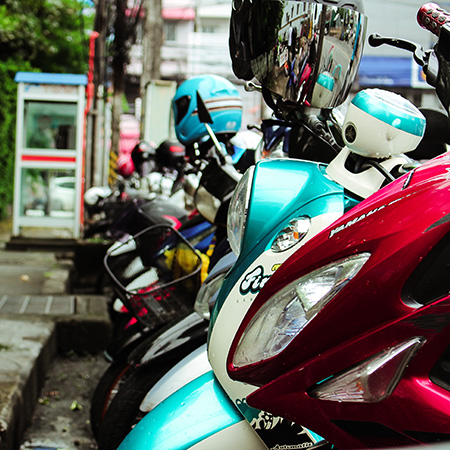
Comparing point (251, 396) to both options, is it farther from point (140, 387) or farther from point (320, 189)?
point (140, 387)

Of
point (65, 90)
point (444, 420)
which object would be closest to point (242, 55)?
point (444, 420)

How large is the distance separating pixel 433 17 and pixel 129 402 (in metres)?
1.59

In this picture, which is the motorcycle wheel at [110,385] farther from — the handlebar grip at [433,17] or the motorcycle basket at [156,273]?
the handlebar grip at [433,17]

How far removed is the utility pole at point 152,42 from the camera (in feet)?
38.9

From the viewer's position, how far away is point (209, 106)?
126 inches

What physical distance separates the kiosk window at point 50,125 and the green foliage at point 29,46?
11.0 ft

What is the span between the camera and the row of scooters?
1.13 meters

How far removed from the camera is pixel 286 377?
1.25 meters

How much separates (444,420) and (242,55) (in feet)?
4.49

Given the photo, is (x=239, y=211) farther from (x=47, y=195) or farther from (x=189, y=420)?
(x=47, y=195)

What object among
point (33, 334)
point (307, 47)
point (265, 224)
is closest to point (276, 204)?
point (265, 224)

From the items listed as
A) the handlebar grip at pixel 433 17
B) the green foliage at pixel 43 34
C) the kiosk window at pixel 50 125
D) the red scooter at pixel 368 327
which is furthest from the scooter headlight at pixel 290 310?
the green foliage at pixel 43 34

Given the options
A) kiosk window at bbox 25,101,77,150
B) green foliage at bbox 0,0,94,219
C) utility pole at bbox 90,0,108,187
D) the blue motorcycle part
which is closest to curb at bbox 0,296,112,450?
the blue motorcycle part

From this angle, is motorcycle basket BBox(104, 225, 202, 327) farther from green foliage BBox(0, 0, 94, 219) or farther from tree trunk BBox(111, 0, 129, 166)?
tree trunk BBox(111, 0, 129, 166)
